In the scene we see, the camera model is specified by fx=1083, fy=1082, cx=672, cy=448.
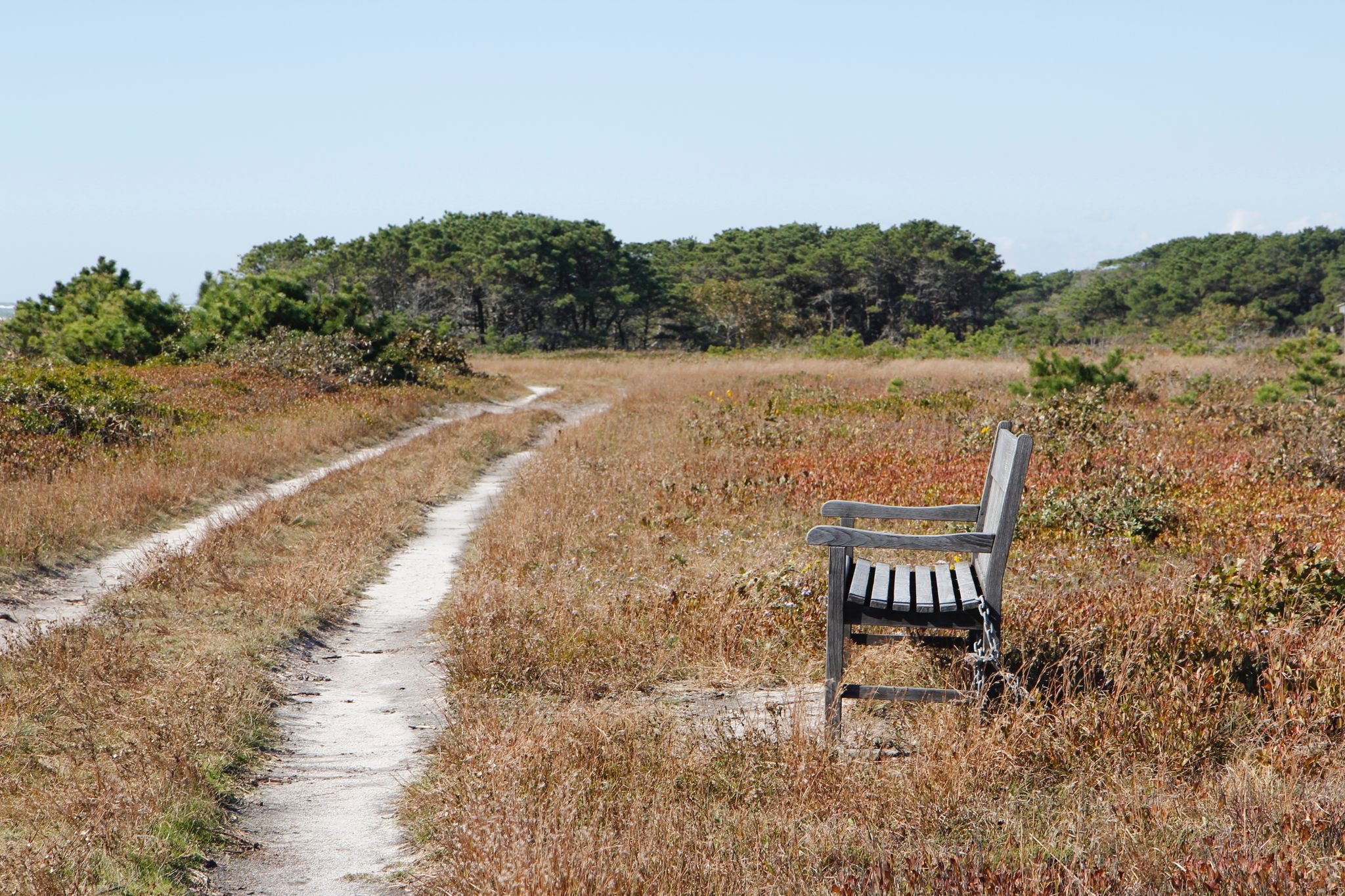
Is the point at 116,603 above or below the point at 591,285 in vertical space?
below

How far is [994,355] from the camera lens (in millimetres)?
46906

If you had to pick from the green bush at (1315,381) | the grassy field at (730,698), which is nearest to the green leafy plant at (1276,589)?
the grassy field at (730,698)

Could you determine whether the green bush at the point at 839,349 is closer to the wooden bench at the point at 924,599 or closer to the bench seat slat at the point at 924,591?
the bench seat slat at the point at 924,591

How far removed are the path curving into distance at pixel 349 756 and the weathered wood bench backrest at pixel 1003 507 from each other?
262 centimetres

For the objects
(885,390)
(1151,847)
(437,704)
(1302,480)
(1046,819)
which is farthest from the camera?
(885,390)

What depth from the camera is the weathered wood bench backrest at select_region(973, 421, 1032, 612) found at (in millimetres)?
4484

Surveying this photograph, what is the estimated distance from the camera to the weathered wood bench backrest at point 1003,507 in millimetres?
4484

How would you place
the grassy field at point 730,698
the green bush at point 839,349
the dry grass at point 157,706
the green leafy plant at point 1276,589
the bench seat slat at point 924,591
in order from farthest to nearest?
the green bush at point 839,349 < the green leafy plant at point 1276,589 < the bench seat slat at point 924,591 < the dry grass at point 157,706 < the grassy field at point 730,698

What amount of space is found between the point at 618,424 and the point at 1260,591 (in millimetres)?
15395

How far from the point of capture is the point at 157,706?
509 cm

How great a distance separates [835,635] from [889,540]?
54 cm

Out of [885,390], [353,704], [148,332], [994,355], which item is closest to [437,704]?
[353,704]

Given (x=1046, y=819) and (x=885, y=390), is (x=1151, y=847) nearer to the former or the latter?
(x=1046, y=819)

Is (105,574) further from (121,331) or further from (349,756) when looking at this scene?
(121,331)
